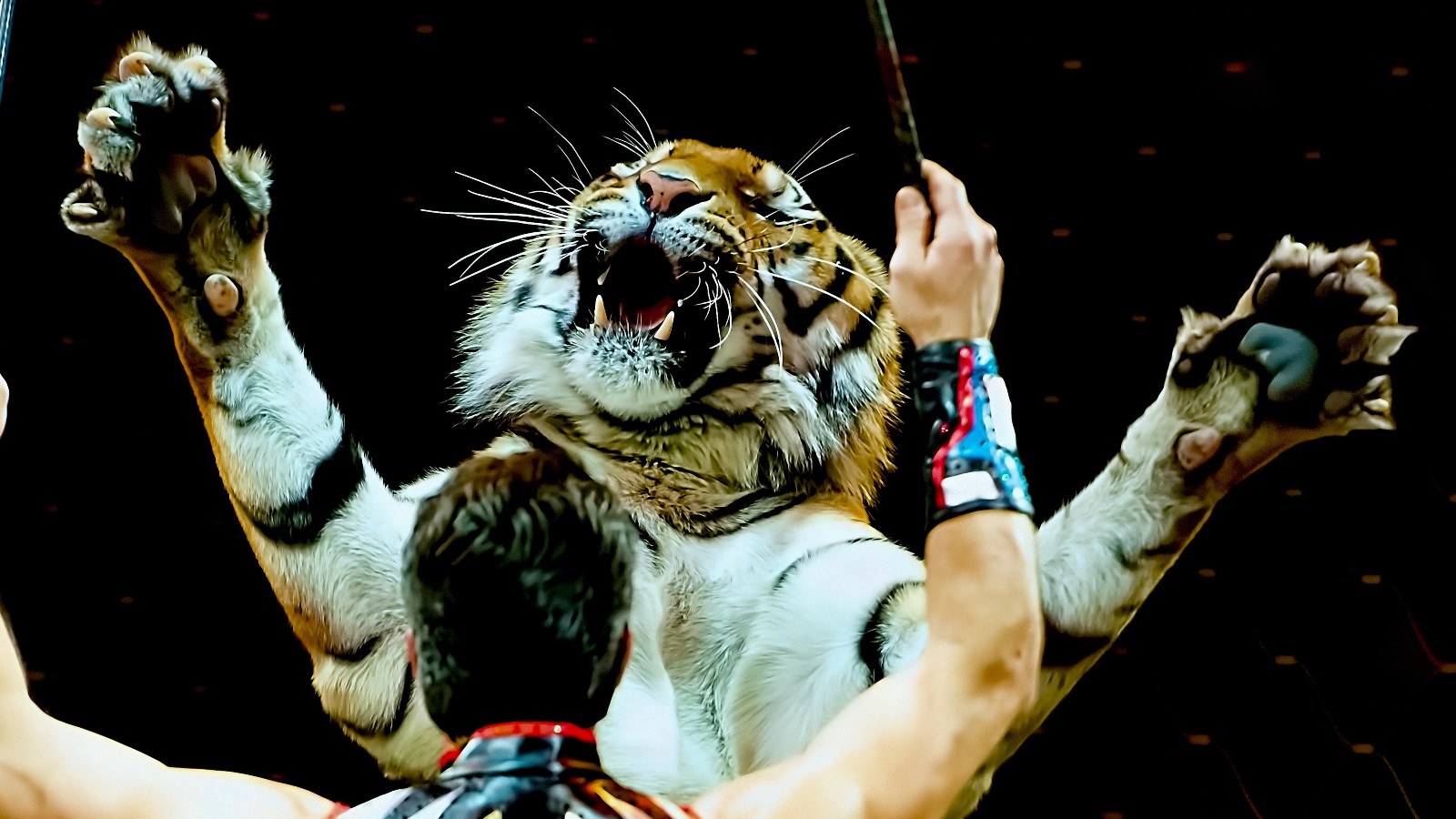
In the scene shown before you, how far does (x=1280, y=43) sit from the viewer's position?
1616 millimetres

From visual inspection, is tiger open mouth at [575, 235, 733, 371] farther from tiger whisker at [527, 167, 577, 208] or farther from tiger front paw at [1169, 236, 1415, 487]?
tiger front paw at [1169, 236, 1415, 487]

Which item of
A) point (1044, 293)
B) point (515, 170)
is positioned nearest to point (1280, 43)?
point (1044, 293)

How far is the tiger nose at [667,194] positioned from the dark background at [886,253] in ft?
0.31

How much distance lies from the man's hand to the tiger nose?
0.48 m

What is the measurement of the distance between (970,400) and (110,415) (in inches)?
38.3

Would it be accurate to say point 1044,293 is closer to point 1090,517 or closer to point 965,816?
point 1090,517

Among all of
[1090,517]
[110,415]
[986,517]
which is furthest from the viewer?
[110,415]

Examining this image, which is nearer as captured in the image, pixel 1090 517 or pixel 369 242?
pixel 1090 517

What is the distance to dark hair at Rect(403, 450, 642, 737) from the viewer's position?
838mm

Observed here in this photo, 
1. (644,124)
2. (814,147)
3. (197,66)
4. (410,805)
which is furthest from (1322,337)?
(197,66)

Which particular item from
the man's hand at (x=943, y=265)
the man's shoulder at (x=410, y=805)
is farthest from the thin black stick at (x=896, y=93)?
the man's shoulder at (x=410, y=805)

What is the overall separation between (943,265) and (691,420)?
533 millimetres

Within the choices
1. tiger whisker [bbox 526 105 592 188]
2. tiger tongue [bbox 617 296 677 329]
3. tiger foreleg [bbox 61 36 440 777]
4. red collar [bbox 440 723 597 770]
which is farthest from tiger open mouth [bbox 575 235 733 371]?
red collar [bbox 440 723 597 770]

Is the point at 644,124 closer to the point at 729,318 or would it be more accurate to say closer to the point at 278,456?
the point at 729,318
